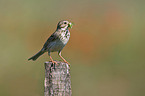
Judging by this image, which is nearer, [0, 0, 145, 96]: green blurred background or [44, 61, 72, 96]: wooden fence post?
[44, 61, 72, 96]: wooden fence post

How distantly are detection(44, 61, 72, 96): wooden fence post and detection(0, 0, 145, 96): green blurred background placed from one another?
12.3 ft

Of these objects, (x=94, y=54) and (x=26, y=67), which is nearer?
(x=26, y=67)

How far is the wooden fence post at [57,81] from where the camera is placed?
592 centimetres

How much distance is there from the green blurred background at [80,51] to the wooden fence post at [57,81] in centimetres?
374

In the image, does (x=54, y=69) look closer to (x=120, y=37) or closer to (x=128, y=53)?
(x=128, y=53)

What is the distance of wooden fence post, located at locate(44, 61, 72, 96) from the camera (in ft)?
19.4

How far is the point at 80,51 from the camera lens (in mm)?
13391

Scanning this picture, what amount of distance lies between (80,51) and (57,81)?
7.48 m

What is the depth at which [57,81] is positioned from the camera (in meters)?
5.94

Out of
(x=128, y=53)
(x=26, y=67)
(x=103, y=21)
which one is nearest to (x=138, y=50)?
(x=128, y=53)

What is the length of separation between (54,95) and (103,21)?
10772mm

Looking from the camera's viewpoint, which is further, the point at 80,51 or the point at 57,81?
the point at 80,51

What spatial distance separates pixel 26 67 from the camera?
37.4ft

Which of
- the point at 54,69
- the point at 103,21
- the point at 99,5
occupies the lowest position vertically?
the point at 54,69
